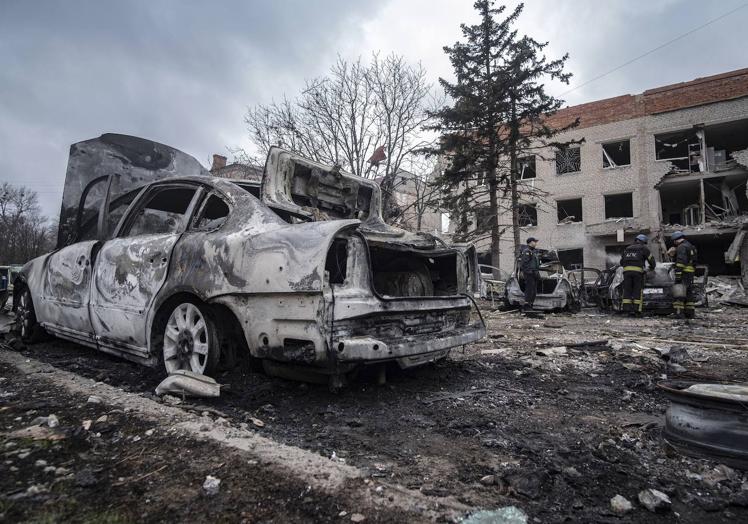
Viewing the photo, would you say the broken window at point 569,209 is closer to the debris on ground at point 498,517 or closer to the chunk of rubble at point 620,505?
the chunk of rubble at point 620,505

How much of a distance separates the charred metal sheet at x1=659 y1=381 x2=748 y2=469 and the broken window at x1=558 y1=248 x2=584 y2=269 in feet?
74.8

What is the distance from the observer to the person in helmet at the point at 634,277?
8742 millimetres

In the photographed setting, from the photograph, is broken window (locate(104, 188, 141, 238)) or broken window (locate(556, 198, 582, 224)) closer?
broken window (locate(104, 188, 141, 238))

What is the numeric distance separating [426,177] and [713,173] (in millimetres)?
14357

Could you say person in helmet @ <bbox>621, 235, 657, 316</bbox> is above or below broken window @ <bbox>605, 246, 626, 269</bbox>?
below

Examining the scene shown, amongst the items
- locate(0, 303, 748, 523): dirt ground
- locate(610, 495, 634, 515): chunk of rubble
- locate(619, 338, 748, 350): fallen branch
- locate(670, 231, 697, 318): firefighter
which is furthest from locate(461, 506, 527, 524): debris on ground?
locate(670, 231, 697, 318): firefighter

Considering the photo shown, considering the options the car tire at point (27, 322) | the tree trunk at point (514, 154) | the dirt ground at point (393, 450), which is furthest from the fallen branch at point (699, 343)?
the tree trunk at point (514, 154)

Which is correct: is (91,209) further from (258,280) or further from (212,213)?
(258,280)

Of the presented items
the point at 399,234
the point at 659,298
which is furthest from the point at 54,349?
the point at 659,298

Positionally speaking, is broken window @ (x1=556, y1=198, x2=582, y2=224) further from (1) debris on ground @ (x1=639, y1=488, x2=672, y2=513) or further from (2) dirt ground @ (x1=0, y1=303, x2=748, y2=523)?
(1) debris on ground @ (x1=639, y1=488, x2=672, y2=513)

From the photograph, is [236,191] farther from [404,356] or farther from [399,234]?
[404,356]

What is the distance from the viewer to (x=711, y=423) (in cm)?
201

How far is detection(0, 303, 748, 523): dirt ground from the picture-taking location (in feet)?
5.16

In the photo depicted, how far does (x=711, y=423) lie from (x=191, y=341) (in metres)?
3.09
